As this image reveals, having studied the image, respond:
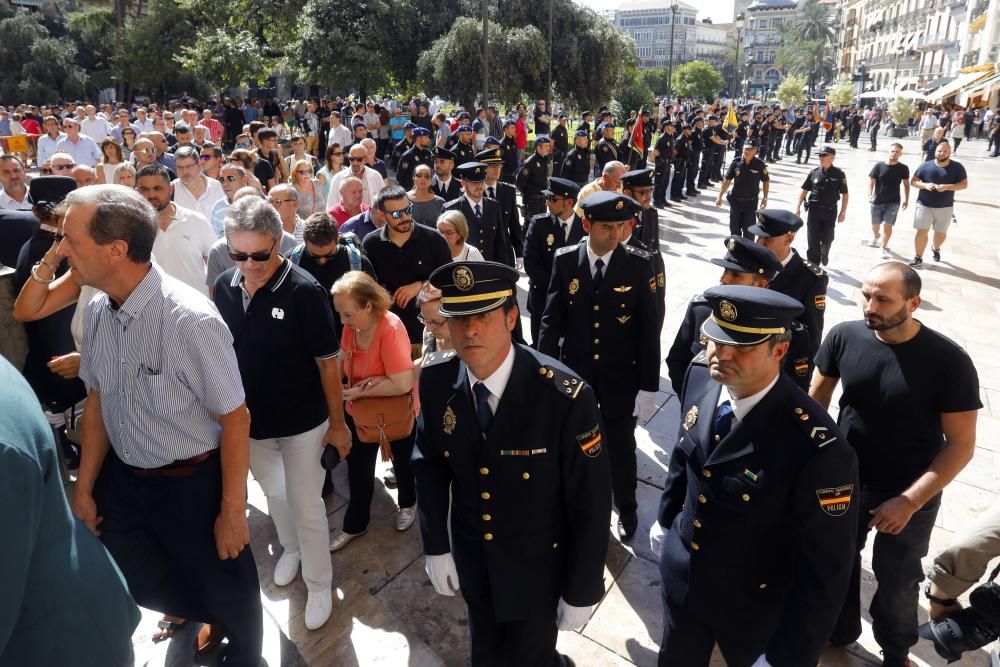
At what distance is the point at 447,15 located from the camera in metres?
24.9

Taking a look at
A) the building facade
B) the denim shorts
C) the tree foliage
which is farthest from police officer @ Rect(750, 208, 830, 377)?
the building facade

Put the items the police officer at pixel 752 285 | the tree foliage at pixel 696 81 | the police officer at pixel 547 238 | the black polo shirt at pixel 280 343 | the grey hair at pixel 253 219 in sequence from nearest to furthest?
the grey hair at pixel 253 219
the black polo shirt at pixel 280 343
the police officer at pixel 752 285
the police officer at pixel 547 238
the tree foliage at pixel 696 81

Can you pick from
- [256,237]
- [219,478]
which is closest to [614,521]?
[219,478]

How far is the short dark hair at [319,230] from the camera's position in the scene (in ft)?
13.7

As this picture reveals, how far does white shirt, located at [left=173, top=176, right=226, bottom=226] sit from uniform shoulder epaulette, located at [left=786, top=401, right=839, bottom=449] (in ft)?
19.4

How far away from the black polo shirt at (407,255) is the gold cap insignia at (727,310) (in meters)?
2.99

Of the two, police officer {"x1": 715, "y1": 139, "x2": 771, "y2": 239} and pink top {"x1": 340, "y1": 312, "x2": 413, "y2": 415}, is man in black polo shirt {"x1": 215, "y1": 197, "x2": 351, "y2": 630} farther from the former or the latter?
police officer {"x1": 715, "y1": 139, "x2": 771, "y2": 239}

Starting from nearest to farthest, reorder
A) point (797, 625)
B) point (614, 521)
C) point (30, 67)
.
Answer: point (797, 625), point (614, 521), point (30, 67)

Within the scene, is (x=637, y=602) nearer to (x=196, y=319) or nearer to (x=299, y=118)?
(x=196, y=319)

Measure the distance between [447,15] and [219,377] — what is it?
2558 centimetres

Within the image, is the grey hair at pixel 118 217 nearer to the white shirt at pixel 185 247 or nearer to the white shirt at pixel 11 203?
the white shirt at pixel 185 247

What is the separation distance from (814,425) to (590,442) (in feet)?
2.51

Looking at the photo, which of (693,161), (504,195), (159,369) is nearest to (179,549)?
(159,369)

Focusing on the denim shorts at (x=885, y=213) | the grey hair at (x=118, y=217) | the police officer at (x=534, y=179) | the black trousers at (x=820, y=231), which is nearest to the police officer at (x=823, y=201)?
the black trousers at (x=820, y=231)
